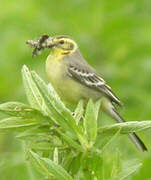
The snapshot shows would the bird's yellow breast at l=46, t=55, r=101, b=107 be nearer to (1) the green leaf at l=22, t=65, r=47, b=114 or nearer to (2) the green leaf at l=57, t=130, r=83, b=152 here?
(1) the green leaf at l=22, t=65, r=47, b=114

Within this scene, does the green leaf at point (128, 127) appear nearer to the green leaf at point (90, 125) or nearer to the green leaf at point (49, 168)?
the green leaf at point (90, 125)

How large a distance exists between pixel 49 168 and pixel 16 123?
0.22 metres

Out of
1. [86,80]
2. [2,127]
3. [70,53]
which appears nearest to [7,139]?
[86,80]

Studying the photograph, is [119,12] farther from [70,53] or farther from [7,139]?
[7,139]

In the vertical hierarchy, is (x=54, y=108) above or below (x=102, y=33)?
below

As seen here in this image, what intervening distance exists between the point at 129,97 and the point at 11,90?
1258 millimetres

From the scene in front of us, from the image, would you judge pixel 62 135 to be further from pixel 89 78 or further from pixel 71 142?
pixel 89 78

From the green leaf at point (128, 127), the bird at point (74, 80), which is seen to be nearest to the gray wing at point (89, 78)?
the bird at point (74, 80)

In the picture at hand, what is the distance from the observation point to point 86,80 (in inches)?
199

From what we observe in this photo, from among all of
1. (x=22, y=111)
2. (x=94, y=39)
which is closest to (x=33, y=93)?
(x=22, y=111)

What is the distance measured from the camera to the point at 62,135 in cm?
155

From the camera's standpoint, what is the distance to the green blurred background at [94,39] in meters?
4.70

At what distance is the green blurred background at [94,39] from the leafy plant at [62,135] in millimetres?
2796

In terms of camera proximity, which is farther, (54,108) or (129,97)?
(129,97)
